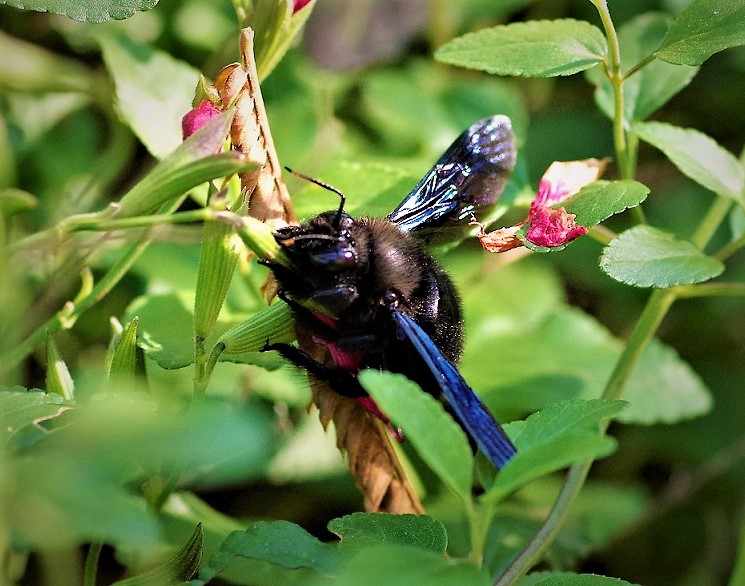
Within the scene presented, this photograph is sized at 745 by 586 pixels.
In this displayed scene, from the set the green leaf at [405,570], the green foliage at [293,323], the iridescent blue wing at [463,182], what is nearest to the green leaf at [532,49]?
Answer: the green foliage at [293,323]

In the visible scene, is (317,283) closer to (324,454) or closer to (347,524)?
(347,524)

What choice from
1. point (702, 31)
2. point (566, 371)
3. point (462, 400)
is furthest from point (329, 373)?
point (566, 371)

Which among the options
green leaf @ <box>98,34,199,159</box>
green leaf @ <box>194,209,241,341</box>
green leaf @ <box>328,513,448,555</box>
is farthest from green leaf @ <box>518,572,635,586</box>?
green leaf @ <box>98,34,199,159</box>

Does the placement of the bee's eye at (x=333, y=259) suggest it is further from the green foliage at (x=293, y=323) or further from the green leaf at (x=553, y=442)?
the green leaf at (x=553, y=442)

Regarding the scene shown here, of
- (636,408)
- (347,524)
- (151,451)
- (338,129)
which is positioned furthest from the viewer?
(338,129)

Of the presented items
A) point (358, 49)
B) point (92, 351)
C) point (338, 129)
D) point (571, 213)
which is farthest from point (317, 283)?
point (358, 49)

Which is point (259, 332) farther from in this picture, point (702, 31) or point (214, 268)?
point (702, 31)
